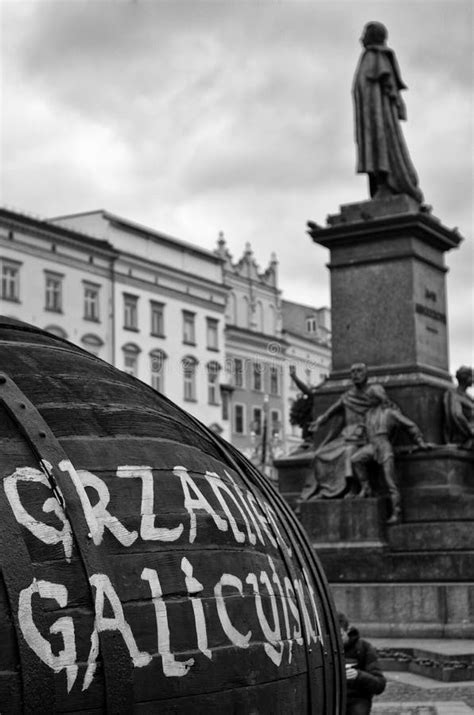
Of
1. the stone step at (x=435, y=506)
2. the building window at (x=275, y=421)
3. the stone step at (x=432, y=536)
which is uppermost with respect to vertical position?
the building window at (x=275, y=421)

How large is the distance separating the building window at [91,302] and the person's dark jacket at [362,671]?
46.4 metres

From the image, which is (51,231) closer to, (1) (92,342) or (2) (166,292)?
(1) (92,342)

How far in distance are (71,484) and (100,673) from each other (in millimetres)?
340

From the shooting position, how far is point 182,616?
225 centimetres

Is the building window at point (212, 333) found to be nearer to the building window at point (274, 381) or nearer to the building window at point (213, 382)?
the building window at point (213, 382)

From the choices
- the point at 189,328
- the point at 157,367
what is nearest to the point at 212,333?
the point at 189,328

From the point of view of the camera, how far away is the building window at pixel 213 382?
203 feet

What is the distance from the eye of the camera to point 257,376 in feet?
222

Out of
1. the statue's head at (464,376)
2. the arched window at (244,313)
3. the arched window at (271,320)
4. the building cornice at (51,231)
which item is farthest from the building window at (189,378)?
the statue's head at (464,376)

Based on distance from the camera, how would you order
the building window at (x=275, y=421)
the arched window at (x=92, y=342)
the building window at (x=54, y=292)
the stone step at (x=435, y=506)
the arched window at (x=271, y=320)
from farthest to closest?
the arched window at (x=271, y=320) < the building window at (x=275, y=421) < the arched window at (x=92, y=342) < the building window at (x=54, y=292) < the stone step at (x=435, y=506)

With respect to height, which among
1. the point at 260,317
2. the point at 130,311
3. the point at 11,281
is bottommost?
the point at 130,311

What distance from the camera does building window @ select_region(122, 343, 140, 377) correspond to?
55375 millimetres

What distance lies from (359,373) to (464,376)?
1.52m

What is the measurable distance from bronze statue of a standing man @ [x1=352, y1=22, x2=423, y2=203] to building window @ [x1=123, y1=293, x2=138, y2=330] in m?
38.8
